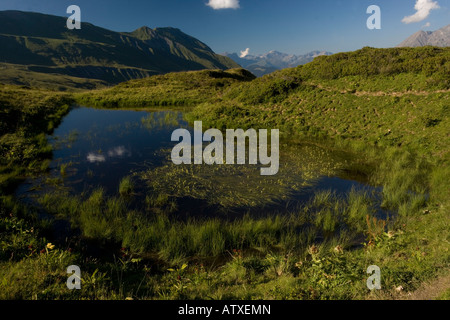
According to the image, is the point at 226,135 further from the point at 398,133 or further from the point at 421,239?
the point at 421,239

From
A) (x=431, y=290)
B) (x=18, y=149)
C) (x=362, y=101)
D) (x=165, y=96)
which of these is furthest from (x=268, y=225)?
(x=165, y=96)

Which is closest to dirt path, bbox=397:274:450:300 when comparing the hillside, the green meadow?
the green meadow

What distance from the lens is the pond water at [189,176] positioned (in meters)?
12.7

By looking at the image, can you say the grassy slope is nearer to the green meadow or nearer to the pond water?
the green meadow

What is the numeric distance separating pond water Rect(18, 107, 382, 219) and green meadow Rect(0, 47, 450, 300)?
191mm

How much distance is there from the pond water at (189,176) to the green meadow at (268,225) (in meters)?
0.19

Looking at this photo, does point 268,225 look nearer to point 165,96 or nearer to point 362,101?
point 362,101

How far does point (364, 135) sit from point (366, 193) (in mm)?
12658

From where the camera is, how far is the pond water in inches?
500

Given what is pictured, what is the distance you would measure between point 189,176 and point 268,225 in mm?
7351

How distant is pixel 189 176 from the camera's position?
15617 mm

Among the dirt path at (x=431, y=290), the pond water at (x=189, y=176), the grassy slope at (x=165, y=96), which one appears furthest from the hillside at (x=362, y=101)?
the grassy slope at (x=165, y=96)

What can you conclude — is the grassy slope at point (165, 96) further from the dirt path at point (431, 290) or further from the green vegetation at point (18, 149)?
the dirt path at point (431, 290)

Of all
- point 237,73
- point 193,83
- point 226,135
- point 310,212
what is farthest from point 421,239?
point 237,73
